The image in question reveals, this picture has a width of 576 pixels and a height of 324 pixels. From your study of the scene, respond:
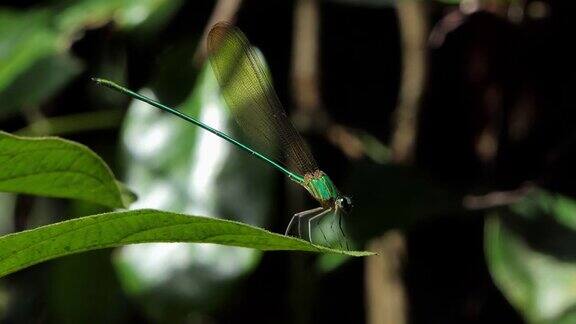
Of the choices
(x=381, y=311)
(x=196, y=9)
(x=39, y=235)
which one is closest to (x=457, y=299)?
(x=381, y=311)

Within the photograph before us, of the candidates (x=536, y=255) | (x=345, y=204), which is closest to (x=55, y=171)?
(x=345, y=204)

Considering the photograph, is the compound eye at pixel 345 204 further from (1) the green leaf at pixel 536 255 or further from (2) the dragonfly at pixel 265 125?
(1) the green leaf at pixel 536 255

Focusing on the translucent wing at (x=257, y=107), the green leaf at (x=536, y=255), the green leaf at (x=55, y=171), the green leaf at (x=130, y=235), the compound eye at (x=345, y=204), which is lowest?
the green leaf at (x=536, y=255)

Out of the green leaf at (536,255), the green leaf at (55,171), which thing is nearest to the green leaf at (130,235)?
the green leaf at (55,171)

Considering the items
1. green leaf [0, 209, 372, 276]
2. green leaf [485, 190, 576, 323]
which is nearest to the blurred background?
green leaf [485, 190, 576, 323]

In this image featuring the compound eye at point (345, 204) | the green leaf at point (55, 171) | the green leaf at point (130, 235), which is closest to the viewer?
the green leaf at point (130, 235)

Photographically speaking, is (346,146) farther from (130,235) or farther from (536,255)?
(130,235)

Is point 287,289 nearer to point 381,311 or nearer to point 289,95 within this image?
point 381,311
